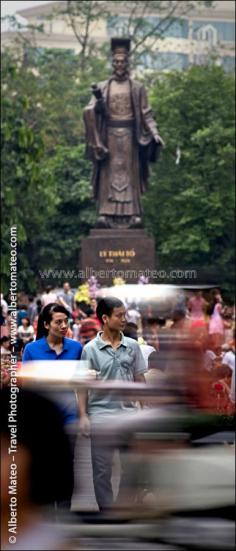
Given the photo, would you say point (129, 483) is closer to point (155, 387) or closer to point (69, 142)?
point (155, 387)

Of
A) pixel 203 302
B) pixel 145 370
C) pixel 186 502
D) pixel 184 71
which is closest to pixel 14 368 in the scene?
pixel 145 370

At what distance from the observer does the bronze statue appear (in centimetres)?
3209

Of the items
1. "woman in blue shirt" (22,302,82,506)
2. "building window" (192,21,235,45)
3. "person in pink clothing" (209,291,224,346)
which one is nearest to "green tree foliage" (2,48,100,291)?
"person in pink clothing" (209,291,224,346)

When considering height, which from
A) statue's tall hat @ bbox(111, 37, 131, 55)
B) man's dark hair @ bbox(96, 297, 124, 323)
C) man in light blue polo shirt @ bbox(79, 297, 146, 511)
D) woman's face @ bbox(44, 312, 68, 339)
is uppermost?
statue's tall hat @ bbox(111, 37, 131, 55)

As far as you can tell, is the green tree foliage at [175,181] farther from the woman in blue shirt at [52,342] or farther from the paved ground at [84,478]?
the paved ground at [84,478]

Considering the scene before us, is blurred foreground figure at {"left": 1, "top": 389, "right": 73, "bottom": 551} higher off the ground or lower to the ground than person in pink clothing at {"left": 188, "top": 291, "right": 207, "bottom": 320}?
lower

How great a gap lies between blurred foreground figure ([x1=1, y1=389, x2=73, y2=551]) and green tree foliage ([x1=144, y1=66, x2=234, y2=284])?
1716 inches

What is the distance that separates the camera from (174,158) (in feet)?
168

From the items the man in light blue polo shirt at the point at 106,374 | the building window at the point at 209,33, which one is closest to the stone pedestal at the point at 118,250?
the man in light blue polo shirt at the point at 106,374

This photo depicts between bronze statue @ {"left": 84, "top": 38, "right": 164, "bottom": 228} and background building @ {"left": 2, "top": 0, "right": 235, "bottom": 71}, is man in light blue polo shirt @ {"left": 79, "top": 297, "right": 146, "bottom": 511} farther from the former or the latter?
background building @ {"left": 2, "top": 0, "right": 235, "bottom": 71}

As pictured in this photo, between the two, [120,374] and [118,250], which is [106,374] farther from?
[118,250]

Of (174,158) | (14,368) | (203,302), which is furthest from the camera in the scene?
(174,158)

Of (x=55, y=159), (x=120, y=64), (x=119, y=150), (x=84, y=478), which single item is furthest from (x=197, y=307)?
(x=55, y=159)

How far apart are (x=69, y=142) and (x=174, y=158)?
516 centimetres
